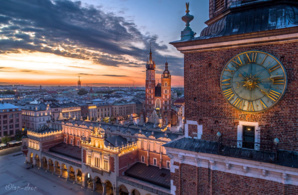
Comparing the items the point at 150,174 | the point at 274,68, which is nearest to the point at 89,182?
the point at 150,174

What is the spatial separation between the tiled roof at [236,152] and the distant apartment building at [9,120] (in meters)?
79.0

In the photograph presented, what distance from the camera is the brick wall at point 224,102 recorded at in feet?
30.5

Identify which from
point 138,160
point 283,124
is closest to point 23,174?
point 138,160

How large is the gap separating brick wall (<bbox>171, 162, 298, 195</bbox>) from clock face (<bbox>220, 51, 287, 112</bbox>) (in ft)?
12.5

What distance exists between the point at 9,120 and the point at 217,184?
82.4 m

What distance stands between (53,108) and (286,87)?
9873 centimetres

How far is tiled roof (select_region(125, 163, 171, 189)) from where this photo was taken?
2994 cm

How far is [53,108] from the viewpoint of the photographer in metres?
91.7

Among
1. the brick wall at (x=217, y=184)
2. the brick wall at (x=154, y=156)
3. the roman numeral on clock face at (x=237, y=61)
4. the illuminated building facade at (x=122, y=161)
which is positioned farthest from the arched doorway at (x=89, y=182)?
the roman numeral on clock face at (x=237, y=61)

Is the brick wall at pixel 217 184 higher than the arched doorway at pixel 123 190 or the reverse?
higher

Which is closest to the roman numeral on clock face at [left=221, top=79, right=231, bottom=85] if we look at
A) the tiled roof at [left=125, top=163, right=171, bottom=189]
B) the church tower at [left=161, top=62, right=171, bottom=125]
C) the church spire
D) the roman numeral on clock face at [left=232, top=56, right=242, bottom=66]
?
the roman numeral on clock face at [left=232, top=56, right=242, bottom=66]

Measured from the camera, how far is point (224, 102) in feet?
36.4

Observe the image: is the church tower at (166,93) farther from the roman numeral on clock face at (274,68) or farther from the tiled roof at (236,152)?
the roman numeral on clock face at (274,68)

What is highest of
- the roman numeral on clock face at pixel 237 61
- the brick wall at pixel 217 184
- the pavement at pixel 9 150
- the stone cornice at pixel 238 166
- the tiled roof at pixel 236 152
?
the roman numeral on clock face at pixel 237 61
